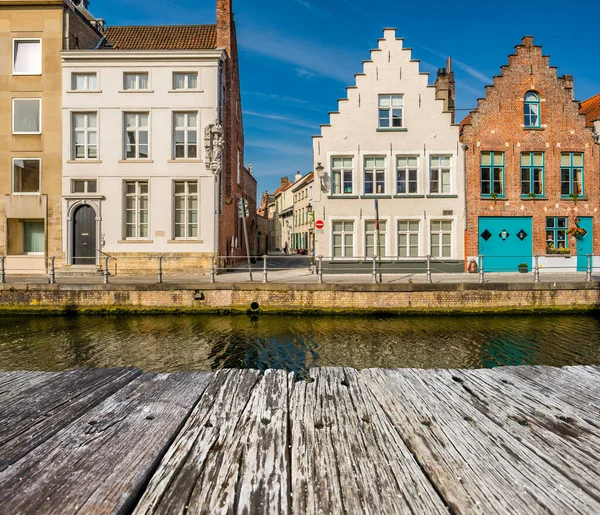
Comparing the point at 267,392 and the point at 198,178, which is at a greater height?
the point at 198,178

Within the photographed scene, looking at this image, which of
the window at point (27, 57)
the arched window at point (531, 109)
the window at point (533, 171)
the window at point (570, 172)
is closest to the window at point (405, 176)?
the window at point (533, 171)

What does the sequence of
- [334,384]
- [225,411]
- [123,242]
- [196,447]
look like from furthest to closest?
[123,242]
[334,384]
[225,411]
[196,447]

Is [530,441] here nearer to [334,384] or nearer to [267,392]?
[334,384]

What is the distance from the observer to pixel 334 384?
6.56 ft

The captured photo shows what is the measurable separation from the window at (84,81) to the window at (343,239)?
14.6 meters

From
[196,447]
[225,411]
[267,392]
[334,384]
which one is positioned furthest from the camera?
[334,384]

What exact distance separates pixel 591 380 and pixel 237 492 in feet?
6.64

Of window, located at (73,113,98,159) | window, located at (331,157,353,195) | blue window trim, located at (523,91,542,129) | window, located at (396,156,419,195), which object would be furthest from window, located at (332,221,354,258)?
window, located at (73,113,98,159)

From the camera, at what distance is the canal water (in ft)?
27.7

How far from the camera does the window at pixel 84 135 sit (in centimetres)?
1930

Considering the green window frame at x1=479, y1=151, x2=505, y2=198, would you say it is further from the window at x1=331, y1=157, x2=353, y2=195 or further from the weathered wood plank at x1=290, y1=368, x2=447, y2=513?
the weathered wood plank at x1=290, y1=368, x2=447, y2=513

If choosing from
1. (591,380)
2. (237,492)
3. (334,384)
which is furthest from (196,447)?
(591,380)

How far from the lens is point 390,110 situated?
19844mm

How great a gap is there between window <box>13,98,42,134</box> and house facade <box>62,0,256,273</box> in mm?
1605
